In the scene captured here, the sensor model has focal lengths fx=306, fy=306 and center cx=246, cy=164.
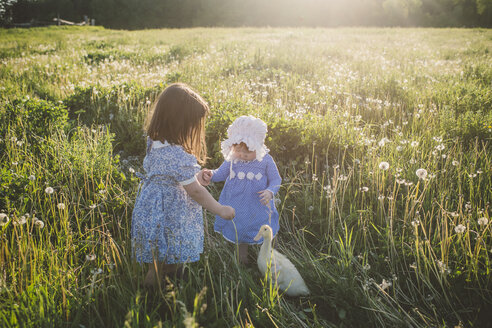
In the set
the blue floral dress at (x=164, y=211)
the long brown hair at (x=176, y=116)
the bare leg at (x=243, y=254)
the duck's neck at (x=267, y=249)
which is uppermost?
the long brown hair at (x=176, y=116)

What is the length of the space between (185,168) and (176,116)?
0.37 metres

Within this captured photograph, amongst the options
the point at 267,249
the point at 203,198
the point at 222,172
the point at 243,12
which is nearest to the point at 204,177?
the point at 222,172

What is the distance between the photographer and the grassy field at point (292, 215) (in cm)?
199

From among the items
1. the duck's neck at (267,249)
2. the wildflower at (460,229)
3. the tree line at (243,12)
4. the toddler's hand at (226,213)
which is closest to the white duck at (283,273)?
the duck's neck at (267,249)

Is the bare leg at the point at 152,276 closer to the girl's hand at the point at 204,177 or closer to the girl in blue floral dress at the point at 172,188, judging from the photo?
the girl in blue floral dress at the point at 172,188

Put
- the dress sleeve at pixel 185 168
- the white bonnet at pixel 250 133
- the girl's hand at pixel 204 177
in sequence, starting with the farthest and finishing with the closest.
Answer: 1. the girl's hand at pixel 204 177
2. the white bonnet at pixel 250 133
3. the dress sleeve at pixel 185 168

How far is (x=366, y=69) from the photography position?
7.74 meters

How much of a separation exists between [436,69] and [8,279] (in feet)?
30.1

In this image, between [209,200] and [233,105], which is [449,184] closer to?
[209,200]

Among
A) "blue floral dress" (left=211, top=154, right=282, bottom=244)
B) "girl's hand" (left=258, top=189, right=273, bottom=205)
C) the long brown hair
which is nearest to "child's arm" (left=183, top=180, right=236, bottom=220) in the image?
the long brown hair

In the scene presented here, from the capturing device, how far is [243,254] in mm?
2732

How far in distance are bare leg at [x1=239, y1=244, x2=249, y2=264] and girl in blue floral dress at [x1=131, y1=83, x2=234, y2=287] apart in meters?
0.50

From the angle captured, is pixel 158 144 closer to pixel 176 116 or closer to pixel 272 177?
pixel 176 116

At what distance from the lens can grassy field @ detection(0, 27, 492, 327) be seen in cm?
199
